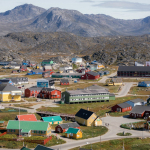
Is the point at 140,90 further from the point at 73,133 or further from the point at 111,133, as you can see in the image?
the point at 73,133

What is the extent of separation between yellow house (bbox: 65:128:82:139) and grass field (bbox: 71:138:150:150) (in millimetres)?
4373

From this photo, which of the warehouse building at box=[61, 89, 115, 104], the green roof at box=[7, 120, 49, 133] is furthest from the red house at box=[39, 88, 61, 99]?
the green roof at box=[7, 120, 49, 133]

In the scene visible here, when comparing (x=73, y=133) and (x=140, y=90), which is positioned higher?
(x=73, y=133)

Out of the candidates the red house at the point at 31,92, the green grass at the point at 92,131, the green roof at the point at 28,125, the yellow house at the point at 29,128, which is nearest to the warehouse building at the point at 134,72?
the red house at the point at 31,92

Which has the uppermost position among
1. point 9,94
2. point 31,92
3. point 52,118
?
point 9,94

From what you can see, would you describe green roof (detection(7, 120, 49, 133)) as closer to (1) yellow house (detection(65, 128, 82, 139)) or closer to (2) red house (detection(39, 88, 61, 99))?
(1) yellow house (detection(65, 128, 82, 139))

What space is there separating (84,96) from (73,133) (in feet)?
113

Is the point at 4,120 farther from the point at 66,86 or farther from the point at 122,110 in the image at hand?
the point at 66,86

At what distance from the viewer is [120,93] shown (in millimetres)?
103938

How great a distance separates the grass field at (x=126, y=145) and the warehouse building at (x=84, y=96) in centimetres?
3501

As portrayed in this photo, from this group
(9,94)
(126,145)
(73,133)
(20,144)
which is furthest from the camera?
(9,94)

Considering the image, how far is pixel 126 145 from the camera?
49000 millimetres

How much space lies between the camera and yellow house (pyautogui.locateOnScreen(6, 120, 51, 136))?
53344 mm

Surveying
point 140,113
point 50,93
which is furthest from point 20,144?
point 50,93
